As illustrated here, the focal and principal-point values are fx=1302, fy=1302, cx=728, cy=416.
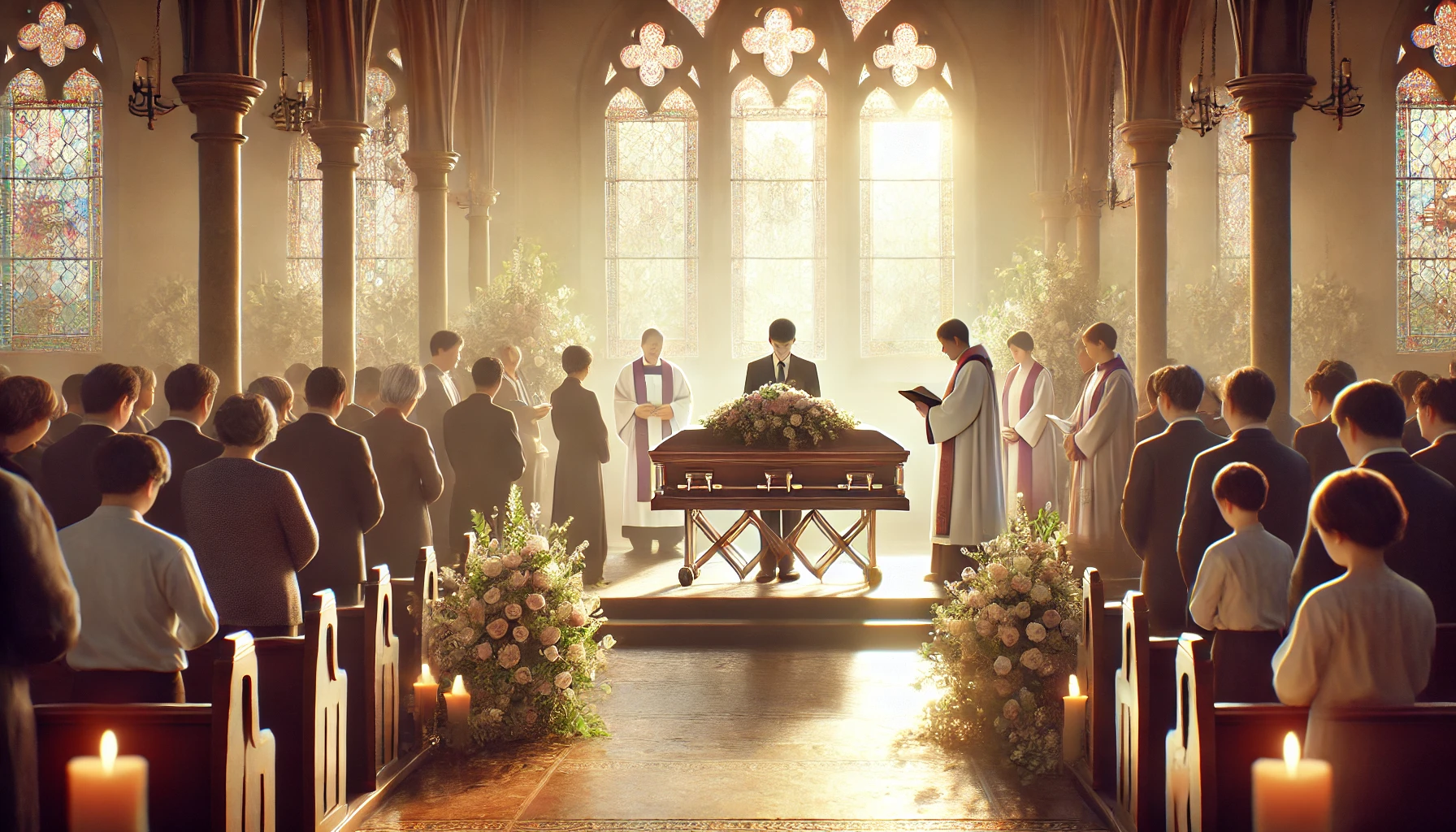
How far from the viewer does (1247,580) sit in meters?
3.95

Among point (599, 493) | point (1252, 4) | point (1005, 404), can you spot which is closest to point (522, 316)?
point (599, 493)

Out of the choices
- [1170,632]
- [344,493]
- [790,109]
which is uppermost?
[790,109]

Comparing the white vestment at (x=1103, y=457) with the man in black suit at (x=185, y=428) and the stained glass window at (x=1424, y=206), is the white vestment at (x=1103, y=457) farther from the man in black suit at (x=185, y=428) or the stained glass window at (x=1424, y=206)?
the stained glass window at (x=1424, y=206)

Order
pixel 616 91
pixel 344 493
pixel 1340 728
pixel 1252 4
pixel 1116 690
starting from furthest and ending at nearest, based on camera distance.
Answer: pixel 616 91, pixel 1252 4, pixel 344 493, pixel 1116 690, pixel 1340 728

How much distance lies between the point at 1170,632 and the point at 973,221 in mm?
10981

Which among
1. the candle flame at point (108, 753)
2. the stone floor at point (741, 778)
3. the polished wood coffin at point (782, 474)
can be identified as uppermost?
the polished wood coffin at point (782, 474)

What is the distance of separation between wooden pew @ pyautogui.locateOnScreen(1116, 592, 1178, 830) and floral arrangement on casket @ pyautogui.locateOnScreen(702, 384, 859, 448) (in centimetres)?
392

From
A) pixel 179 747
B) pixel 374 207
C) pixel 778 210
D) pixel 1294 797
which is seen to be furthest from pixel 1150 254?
pixel 374 207

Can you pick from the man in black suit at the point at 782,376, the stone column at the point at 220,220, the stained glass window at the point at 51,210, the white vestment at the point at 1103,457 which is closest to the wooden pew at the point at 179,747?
the stone column at the point at 220,220

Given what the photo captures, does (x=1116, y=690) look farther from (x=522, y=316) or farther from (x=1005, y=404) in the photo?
(x=522, y=316)

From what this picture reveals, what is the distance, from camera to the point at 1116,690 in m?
4.43

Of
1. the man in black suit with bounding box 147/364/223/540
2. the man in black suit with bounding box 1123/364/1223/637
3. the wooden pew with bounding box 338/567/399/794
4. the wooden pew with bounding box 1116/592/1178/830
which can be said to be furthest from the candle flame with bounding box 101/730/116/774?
the man in black suit with bounding box 1123/364/1223/637

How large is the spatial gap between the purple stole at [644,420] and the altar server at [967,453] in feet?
8.22

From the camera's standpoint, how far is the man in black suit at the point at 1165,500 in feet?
16.4
